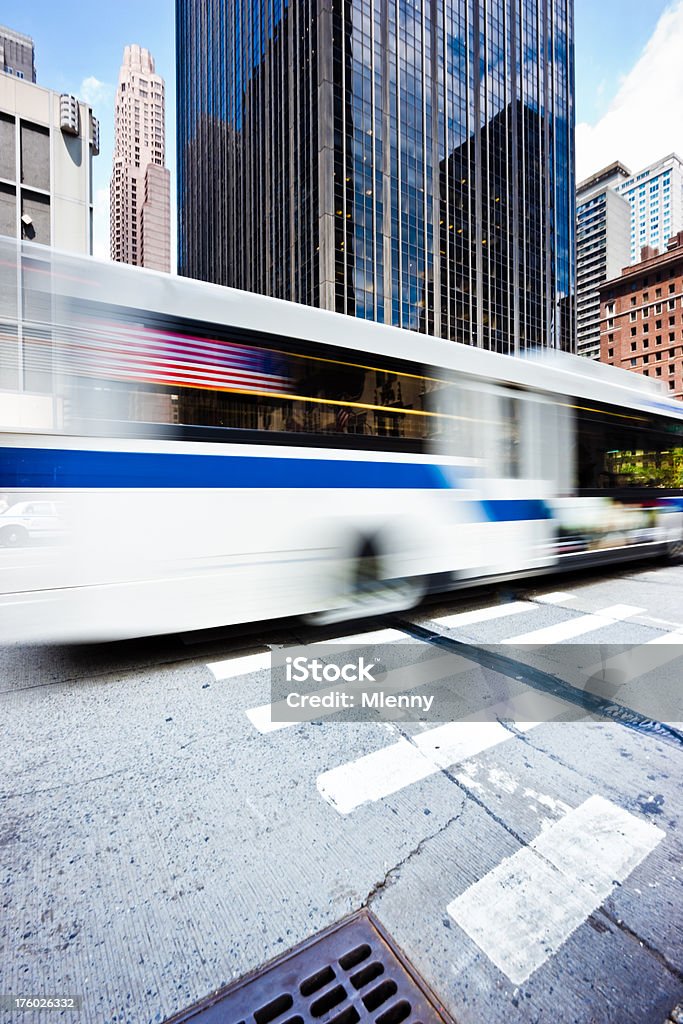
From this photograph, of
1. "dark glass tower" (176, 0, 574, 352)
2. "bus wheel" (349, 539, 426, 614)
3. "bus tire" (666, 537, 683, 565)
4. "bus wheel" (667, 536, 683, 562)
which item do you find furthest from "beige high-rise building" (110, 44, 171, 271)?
"bus wheel" (349, 539, 426, 614)

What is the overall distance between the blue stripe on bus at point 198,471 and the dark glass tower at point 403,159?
45.9 metres

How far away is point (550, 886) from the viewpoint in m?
1.87

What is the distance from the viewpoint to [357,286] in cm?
4809

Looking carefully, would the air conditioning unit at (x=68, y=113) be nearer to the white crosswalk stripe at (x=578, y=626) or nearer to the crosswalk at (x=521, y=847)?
the crosswalk at (x=521, y=847)

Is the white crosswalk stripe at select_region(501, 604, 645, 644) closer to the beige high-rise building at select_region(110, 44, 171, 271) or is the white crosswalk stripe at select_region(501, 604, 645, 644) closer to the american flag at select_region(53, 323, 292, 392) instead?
the american flag at select_region(53, 323, 292, 392)

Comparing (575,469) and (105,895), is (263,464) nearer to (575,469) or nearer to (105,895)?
(105,895)

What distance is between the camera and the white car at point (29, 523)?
10.9 feet

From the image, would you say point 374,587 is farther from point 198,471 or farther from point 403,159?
point 403,159

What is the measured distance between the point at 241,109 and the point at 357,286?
134ft

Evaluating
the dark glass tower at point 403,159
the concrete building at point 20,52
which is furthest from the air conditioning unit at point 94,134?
the concrete building at point 20,52

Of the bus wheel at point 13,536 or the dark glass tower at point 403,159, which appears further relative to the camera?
the dark glass tower at point 403,159

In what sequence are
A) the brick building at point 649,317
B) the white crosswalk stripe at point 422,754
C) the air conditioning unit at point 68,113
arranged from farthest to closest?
the brick building at point 649,317, the air conditioning unit at point 68,113, the white crosswalk stripe at point 422,754

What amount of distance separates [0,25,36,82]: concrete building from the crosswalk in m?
139

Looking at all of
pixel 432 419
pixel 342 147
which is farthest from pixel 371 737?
pixel 342 147
